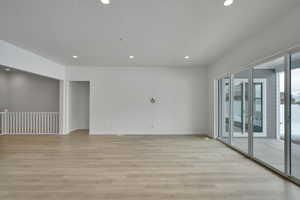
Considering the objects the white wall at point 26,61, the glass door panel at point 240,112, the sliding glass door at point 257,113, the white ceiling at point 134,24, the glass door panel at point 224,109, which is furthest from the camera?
the glass door panel at point 240,112

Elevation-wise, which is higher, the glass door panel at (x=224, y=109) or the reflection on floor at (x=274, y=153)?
the glass door panel at (x=224, y=109)

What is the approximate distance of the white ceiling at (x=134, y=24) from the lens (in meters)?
2.43

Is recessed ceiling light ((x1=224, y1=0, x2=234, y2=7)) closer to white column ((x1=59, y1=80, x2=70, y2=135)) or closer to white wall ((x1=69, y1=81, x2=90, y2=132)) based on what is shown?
white column ((x1=59, y1=80, x2=70, y2=135))

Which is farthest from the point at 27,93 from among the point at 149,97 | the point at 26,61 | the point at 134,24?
the point at 134,24

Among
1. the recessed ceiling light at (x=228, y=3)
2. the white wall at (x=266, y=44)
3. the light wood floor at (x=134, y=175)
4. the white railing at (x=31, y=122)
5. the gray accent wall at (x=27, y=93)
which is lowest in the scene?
the light wood floor at (x=134, y=175)

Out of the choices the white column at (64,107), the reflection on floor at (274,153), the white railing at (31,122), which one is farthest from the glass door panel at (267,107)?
the white railing at (31,122)

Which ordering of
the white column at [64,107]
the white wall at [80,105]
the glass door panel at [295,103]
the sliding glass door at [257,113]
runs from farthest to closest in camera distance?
the white wall at [80,105] < the white column at [64,107] < the sliding glass door at [257,113] < the glass door panel at [295,103]

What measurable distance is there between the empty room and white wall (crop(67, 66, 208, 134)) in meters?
0.04

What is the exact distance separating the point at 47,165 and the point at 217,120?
5396 mm

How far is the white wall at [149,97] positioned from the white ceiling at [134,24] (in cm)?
213

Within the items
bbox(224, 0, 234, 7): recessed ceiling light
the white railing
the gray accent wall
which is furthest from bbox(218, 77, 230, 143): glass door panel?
the gray accent wall

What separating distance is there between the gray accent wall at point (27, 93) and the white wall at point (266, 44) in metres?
7.16

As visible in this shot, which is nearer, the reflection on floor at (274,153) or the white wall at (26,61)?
the reflection on floor at (274,153)

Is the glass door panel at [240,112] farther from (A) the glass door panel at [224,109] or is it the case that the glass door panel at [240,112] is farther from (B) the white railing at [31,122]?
(B) the white railing at [31,122]
